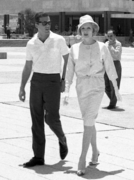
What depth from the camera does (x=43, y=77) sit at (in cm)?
713

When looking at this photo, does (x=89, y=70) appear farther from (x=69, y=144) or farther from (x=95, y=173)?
(x=69, y=144)

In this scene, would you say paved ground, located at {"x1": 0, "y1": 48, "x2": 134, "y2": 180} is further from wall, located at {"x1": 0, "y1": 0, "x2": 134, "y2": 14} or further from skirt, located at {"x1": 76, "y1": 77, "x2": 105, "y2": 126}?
wall, located at {"x1": 0, "y1": 0, "x2": 134, "y2": 14}

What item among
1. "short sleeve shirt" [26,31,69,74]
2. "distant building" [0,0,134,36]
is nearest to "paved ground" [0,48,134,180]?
"short sleeve shirt" [26,31,69,74]

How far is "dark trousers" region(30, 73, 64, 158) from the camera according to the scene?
715 cm

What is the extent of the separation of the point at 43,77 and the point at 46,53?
303mm

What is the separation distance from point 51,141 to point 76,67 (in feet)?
7.28

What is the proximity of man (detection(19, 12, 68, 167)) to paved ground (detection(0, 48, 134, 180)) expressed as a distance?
354 millimetres

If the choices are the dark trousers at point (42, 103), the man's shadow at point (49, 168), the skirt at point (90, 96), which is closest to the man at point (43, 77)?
the dark trousers at point (42, 103)

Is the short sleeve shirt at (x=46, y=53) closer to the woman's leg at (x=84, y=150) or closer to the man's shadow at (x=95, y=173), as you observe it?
the woman's leg at (x=84, y=150)

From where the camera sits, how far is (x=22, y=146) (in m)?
8.39

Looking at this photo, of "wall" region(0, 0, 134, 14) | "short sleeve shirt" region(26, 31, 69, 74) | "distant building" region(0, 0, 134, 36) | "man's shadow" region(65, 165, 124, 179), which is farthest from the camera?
"distant building" region(0, 0, 134, 36)

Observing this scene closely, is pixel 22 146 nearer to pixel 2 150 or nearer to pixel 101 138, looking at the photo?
pixel 2 150

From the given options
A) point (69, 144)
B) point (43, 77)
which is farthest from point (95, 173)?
point (69, 144)

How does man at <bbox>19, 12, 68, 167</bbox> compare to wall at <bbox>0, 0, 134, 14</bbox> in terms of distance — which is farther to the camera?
wall at <bbox>0, 0, 134, 14</bbox>
